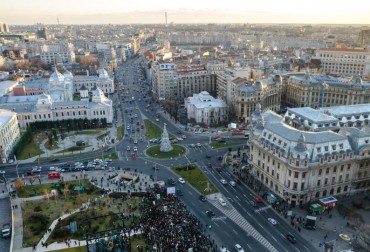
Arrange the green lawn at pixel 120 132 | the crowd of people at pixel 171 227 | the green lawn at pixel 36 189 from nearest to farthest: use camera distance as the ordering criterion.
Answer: the crowd of people at pixel 171 227 < the green lawn at pixel 36 189 < the green lawn at pixel 120 132

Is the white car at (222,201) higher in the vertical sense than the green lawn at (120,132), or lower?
lower

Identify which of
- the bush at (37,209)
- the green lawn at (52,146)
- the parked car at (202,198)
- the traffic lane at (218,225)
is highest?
the green lawn at (52,146)

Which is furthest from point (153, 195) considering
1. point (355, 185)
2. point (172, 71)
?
point (172, 71)

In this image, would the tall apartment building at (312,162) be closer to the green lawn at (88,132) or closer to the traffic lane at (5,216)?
the traffic lane at (5,216)

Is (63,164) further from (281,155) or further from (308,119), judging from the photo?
(308,119)

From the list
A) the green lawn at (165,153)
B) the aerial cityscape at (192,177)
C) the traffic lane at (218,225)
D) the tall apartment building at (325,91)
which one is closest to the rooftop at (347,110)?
the aerial cityscape at (192,177)

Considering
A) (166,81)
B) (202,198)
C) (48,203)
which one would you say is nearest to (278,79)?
(166,81)

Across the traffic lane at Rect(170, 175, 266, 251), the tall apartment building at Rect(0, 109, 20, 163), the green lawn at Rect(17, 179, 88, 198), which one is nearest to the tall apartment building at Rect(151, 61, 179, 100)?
the tall apartment building at Rect(0, 109, 20, 163)
